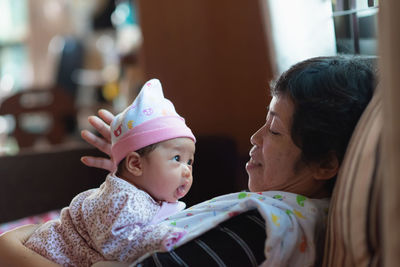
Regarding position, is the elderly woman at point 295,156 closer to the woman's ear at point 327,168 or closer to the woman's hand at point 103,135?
the woman's ear at point 327,168

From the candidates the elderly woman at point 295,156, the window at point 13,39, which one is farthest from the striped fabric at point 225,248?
the window at point 13,39

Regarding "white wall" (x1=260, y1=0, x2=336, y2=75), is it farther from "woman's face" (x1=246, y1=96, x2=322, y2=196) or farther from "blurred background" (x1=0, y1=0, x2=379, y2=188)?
"woman's face" (x1=246, y1=96, x2=322, y2=196)

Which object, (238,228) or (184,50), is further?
(184,50)

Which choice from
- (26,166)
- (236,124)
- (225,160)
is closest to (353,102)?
(225,160)

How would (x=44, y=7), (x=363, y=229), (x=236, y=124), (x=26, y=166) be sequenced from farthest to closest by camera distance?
(x=44, y=7)
(x=236, y=124)
(x=26, y=166)
(x=363, y=229)

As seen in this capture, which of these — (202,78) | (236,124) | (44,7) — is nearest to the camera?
(236,124)

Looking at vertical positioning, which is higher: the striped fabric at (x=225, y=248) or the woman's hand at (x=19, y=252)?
the striped fabric at (x=225, y=248)

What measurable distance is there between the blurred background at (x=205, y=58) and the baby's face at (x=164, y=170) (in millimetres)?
136

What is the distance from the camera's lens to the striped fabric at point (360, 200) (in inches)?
24.0

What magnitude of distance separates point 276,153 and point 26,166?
111 centimetres

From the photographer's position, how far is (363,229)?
0.62 metres

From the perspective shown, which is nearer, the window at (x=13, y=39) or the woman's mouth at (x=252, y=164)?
the woman's mouth at (x=252, y=164)

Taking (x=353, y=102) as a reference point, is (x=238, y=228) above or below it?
below

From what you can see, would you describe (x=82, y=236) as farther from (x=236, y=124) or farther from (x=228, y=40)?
(x=228, y=40)
